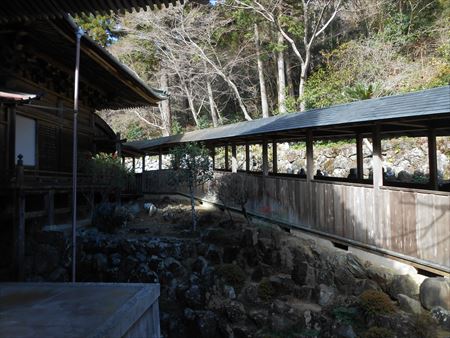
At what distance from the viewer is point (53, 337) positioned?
3.21 meters

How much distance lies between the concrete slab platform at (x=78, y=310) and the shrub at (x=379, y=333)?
4.01m

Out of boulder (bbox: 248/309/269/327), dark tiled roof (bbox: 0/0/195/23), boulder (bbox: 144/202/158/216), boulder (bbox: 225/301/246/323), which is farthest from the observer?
boulder (bbox: 144/202/158/216)

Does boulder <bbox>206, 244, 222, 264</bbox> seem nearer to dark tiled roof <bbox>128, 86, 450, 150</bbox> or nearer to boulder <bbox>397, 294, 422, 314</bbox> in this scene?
dark tiled roof <bbox>128, 86, 450, 150</bbox>

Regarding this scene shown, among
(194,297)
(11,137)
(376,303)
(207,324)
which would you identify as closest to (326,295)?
(376,303)

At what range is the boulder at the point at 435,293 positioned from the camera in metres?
6.45

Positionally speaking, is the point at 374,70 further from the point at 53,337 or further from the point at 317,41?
the point at 53,337

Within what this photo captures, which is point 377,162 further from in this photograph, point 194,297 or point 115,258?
point 115,258

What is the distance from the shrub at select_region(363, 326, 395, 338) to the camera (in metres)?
6.41

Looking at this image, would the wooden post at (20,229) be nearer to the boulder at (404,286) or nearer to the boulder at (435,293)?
the boulder at (404,286)

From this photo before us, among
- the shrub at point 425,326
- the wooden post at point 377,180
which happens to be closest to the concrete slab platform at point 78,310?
the shrub at point 425,326

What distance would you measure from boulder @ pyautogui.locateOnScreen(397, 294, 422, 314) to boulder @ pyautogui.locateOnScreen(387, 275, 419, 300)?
0.34 ft

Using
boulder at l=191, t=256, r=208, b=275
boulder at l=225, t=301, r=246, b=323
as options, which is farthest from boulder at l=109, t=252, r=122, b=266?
boulder at l=225, t=301, r=246, b=323

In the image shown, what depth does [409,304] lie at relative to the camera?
275 inches

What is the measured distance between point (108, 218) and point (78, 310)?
6860 mm
